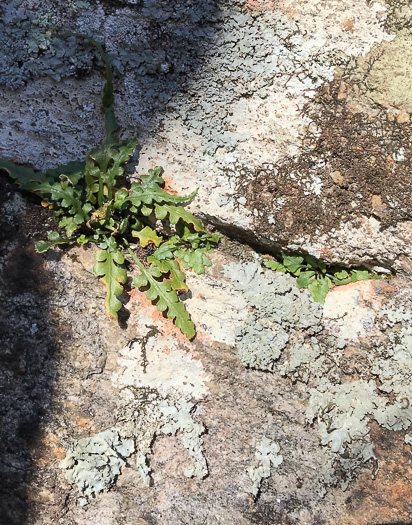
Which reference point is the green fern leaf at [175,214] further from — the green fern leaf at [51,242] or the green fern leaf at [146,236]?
the green fern leaf at [51,242]

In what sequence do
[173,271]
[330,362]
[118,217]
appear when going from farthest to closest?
[118,217], [173,271], [330,362]

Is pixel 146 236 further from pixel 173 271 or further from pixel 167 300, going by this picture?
pixel 167 300

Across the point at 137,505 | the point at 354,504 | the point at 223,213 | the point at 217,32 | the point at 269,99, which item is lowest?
the point at 137,505

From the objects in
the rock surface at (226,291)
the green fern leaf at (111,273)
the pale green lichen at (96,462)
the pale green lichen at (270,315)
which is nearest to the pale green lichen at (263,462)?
the rock surface at (226,291)

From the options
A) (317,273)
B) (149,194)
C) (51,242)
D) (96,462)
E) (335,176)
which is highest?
(335,176)

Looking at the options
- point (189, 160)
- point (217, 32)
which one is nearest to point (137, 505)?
point (189, 160)

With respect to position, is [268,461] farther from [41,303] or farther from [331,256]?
[41,303]

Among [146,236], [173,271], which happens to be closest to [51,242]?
[146,236]
